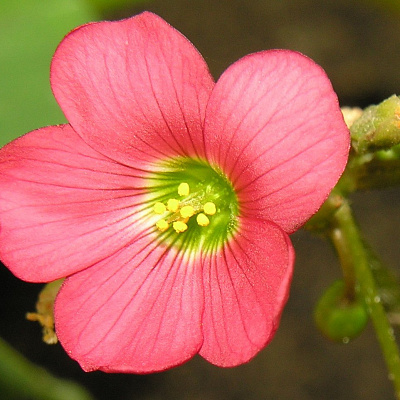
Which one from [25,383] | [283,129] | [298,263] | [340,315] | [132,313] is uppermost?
[283,129]

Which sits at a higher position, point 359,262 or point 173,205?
point 173,205

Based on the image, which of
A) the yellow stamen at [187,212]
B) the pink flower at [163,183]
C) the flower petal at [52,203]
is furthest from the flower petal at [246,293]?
the flower petal at [52,203]

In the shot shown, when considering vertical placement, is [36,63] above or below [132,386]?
above

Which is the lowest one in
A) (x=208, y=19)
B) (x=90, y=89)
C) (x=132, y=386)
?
(x=132, y=386)

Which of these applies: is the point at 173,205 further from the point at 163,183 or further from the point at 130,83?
the point at 130,83

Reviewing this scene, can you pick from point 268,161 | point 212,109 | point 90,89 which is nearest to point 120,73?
point 90,89

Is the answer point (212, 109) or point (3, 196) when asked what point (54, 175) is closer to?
point (3, 196)

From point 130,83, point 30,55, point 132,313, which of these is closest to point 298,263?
point 30,55
